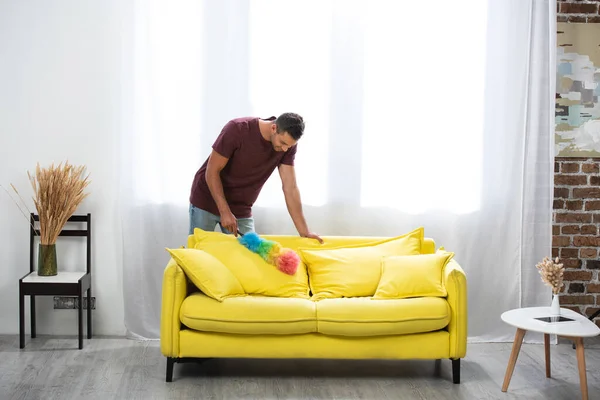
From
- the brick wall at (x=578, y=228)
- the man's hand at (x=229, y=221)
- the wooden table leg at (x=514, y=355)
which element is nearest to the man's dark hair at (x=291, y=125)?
the man's hand at (x=229, y=221)

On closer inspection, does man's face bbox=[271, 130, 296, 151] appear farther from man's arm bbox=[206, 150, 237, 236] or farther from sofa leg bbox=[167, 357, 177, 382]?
sofa leg bbox=[167, 357, 177, 382]

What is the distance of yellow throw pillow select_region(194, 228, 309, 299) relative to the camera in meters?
4.10

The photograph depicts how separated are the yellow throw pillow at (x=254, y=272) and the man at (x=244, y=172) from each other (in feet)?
0.41

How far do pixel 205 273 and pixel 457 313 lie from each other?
1.33 m

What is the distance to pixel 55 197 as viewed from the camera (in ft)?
14.9

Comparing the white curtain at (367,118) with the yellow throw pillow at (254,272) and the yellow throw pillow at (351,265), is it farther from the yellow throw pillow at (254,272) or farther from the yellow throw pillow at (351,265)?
the yellow throw pillow at (254,272)

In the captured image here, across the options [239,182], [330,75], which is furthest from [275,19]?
[239,182]

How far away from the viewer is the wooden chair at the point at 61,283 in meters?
4.46

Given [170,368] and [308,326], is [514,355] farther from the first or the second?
[170,368]

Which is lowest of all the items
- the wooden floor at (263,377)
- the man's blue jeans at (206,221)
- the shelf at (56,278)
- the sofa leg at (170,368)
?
the wooden floor at (263,377)

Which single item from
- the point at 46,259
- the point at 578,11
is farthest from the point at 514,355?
the point at 46,259

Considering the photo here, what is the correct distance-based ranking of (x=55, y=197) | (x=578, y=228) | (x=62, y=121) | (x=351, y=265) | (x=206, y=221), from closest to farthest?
(x=351, y=265), (x=206, y=221), (x=55, y=197), (x=62, y=121), (x=578, y=228)

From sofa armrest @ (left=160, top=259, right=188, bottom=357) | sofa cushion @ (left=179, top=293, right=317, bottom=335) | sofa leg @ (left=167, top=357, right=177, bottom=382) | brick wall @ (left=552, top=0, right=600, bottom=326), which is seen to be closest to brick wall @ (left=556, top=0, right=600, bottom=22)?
brick wall @ (left=552, top=0, right=600, bottom=326)

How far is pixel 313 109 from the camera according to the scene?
188 inches
